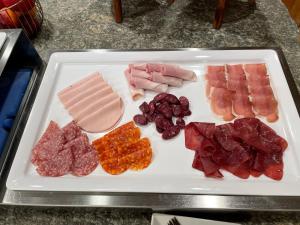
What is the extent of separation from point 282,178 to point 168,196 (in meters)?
0.39

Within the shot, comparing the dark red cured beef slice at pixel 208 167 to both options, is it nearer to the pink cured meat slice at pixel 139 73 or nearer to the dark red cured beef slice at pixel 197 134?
the dark red cured beef slice at pixel 197 134

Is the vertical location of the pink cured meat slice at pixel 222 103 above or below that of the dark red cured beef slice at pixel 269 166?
above

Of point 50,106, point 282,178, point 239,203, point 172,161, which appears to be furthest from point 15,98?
point 282,178

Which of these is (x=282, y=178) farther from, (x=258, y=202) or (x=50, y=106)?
(x=50, y=106)

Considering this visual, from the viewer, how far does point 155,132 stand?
107 cm

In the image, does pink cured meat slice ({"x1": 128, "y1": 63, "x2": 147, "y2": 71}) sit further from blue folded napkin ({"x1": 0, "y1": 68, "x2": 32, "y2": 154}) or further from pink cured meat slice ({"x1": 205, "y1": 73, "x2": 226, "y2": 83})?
blue folded napkin ({"x1": 0, "y1": 68, "x2": 32, "y2": 154})

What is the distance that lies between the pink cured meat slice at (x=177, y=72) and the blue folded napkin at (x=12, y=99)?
0.63 meters

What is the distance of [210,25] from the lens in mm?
1537

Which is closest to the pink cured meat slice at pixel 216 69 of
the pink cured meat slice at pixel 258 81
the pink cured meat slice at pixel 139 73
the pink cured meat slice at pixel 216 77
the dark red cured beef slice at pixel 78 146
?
the pink cured meat slice at pixel 216 77

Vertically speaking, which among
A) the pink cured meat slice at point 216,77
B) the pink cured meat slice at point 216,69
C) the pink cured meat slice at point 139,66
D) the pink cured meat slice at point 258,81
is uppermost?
the pink cured meat slice at point 139,66

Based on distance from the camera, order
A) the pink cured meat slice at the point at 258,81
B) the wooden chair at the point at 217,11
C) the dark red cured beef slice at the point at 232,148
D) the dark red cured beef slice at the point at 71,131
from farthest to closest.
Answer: the wooden chair at the point at 217,11 < the pink cured meat slice at the point at 258,81 < the dark red cured beef slice at the point at 71,131 < the dark red cured beef slice at the point at 232,148

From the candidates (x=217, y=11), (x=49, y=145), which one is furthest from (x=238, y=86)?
(x=49, y=145)

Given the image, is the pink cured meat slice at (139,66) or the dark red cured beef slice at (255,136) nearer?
the dark red cured beef slice at (255,136)

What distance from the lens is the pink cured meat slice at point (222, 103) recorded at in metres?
1.09
